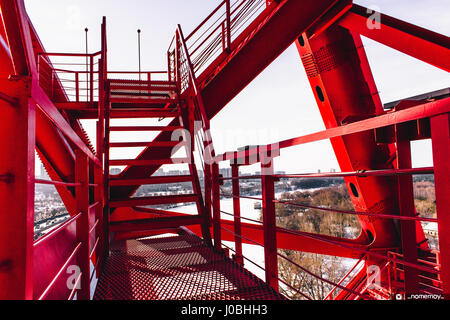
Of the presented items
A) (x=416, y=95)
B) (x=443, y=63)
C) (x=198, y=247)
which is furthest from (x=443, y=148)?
(x=416, y=95)

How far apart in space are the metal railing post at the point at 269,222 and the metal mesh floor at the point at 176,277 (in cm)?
14

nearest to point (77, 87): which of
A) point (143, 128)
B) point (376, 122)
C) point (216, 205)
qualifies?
point (143, 128)

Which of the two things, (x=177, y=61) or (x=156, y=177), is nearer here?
(x=156, y=177)

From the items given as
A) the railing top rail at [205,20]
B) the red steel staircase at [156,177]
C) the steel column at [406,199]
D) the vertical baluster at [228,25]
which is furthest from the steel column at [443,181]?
the railing top rail at [205,20]

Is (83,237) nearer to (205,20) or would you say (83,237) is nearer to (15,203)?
(15,203)

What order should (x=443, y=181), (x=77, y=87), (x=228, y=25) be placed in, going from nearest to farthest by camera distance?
(x=443, y=181)
(x=228, y=25)
(x=77, y=87)

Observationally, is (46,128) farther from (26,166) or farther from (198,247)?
(26,166)

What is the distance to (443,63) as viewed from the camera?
122 inches

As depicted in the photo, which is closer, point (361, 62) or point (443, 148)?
point (443, 148)

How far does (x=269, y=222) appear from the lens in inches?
81.9

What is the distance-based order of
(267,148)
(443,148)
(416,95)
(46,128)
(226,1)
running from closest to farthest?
1. (443,148)
2. (267,148)
3. (46,128)
4. (416,95)
5. (226,1)

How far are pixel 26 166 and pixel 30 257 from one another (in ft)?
0.77

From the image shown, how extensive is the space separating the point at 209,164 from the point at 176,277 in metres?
1.32

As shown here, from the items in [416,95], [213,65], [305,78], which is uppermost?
[213,65]
